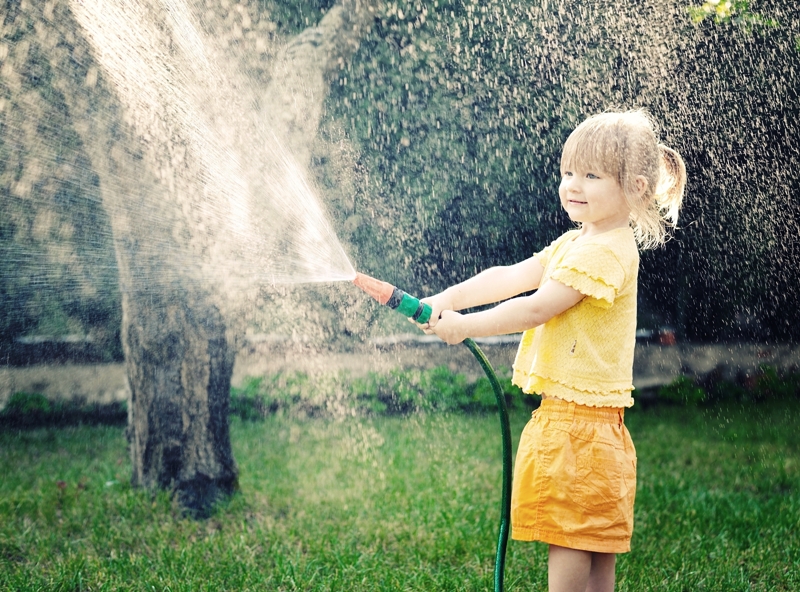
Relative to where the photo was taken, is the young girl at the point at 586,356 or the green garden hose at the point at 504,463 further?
the green garden hose at the point at 504,463

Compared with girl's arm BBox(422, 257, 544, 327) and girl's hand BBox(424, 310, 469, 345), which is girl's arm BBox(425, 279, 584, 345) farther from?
girl's arm BBox(422, 257, 544, 327)

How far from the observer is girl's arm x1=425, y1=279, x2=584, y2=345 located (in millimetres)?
2066

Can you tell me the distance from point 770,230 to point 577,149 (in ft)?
14.2

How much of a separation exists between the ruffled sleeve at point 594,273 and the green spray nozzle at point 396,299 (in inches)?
13.8

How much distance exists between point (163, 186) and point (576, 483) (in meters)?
2.59

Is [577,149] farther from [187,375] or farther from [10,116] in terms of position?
[10,116]

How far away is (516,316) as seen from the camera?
2.08 metres

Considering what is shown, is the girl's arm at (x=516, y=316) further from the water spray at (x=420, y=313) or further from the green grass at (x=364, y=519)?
the green grass at (x=364, y=519)

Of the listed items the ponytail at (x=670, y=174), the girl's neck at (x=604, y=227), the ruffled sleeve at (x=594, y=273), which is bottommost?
the ruffled sleeve at (x=594, y=273)

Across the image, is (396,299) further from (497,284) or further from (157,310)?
(157,310)

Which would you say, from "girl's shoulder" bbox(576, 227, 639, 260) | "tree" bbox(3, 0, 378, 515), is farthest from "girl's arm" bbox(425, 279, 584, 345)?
"tree" bbox(3, 0, 378, 515)

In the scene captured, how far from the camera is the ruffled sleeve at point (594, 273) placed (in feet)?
6.73

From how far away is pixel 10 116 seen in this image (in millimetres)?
4641

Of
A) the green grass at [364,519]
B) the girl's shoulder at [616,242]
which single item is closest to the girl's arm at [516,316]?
the girl's shoulder at [616,242]
